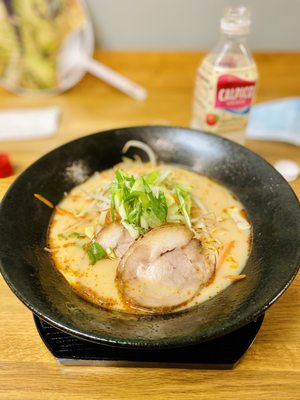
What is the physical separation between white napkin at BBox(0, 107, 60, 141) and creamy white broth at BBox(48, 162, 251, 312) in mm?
496

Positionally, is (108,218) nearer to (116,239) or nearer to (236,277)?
(116,239)

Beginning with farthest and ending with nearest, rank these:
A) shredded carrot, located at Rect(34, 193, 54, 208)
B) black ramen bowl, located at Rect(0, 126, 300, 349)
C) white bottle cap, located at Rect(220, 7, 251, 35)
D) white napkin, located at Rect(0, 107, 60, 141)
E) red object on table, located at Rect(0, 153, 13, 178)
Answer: white napkin, located at Rect(0, 107, 60, 141) < red object on table, located at Rect(0, 153, 13, 178) < white bottle cap, located at Rect(220, 7, 251, 35) < shredded carrot, located at Rect(34, 193, 54, 208) < black ramen bowl, located at Rect(0, 126, 300, 349)

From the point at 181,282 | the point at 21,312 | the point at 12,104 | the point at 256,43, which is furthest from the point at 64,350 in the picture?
the point at 256,43

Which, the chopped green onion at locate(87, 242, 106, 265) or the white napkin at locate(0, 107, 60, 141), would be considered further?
the white napkin at locate(0, 107, 60, 141)

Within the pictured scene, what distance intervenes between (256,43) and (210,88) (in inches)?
34.2

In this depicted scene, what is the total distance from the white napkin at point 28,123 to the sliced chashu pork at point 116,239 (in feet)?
2.65

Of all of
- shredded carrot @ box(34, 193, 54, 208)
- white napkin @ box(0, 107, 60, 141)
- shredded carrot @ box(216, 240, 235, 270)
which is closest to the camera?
shredded carrot @ box(216, 240, 235, 270)

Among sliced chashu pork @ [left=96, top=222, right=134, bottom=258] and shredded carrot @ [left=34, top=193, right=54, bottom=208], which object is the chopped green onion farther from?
shredded carrot @ [left=34, top=193, right=54, bottom=208]

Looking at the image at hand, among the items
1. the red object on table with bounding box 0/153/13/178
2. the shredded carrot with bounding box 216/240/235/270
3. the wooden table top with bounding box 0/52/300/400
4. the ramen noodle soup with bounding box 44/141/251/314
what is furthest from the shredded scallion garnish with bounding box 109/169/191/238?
the red object on table with bounding box 0/153/13/178

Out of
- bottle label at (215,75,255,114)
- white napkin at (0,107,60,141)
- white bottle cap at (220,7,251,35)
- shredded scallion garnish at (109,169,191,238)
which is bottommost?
white napkin at (0,107,60,141)

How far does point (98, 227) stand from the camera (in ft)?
3.91

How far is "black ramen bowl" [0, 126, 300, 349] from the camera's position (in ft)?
2.74

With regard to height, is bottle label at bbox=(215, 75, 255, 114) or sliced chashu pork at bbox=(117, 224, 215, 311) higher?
bottle label at bbox=(215, 75, 255, 114)

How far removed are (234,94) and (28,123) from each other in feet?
3.11
